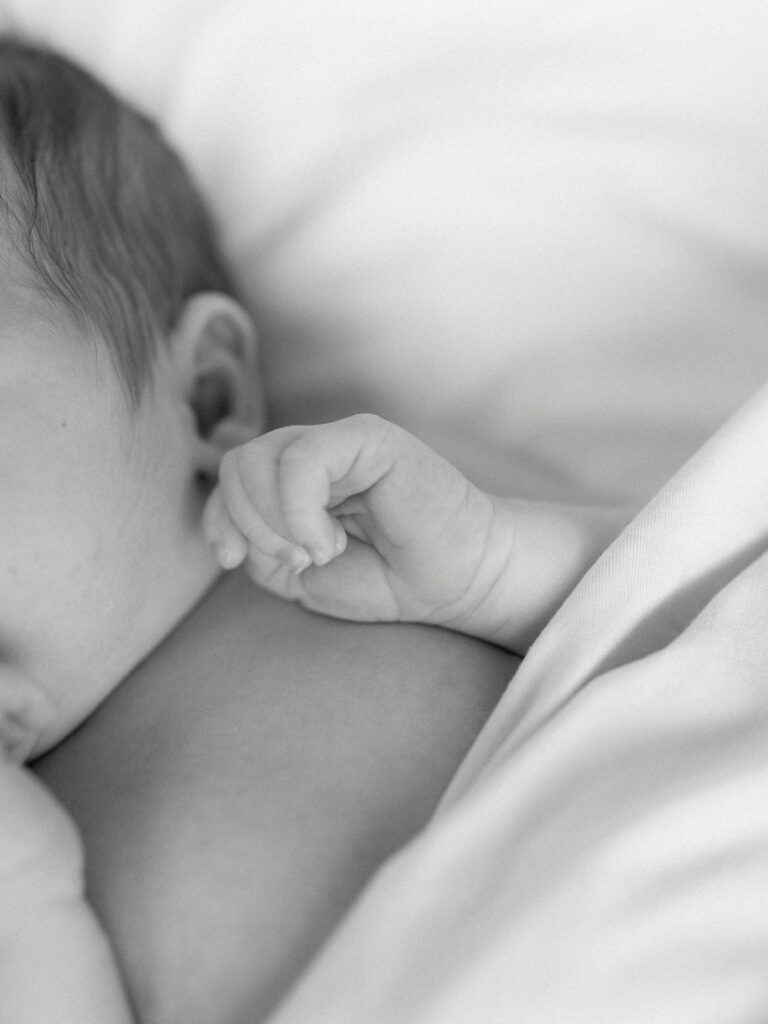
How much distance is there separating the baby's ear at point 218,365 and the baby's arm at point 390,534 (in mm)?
203

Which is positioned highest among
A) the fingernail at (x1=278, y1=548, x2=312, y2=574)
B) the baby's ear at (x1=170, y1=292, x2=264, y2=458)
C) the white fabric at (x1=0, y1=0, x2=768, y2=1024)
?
the white fabric at (x1=0, y1=0, x2=768, y2=1024)

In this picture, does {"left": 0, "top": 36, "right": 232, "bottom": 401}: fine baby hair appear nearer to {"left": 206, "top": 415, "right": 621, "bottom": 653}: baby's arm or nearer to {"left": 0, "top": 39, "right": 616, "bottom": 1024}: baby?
{"left": 0, "top": 39, "right": 616, "bottom": 1024}: baby

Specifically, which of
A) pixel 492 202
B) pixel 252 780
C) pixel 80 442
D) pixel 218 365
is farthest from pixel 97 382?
pixel 492 202

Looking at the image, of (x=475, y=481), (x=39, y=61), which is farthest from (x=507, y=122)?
(x=39, y=61)

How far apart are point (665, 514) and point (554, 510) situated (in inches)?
4.8

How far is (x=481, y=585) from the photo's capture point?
33.8 inches

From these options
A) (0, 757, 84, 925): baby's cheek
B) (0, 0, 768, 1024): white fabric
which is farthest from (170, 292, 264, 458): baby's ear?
(0, 757, 84, 925): baby's cheek

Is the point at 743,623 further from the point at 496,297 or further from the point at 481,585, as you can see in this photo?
the point at 496,297

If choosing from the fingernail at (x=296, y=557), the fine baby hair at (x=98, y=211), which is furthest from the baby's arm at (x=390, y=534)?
the fine baby hair at (x=98, y=211)

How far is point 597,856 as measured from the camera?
0.67 metres

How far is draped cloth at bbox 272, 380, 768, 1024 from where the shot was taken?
65 centimetres

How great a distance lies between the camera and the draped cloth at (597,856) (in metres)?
0.65

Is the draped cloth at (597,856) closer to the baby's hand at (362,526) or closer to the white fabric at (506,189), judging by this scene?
the baby's hand at (362,526)

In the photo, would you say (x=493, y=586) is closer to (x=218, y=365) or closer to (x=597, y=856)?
(x=597, y=856)
